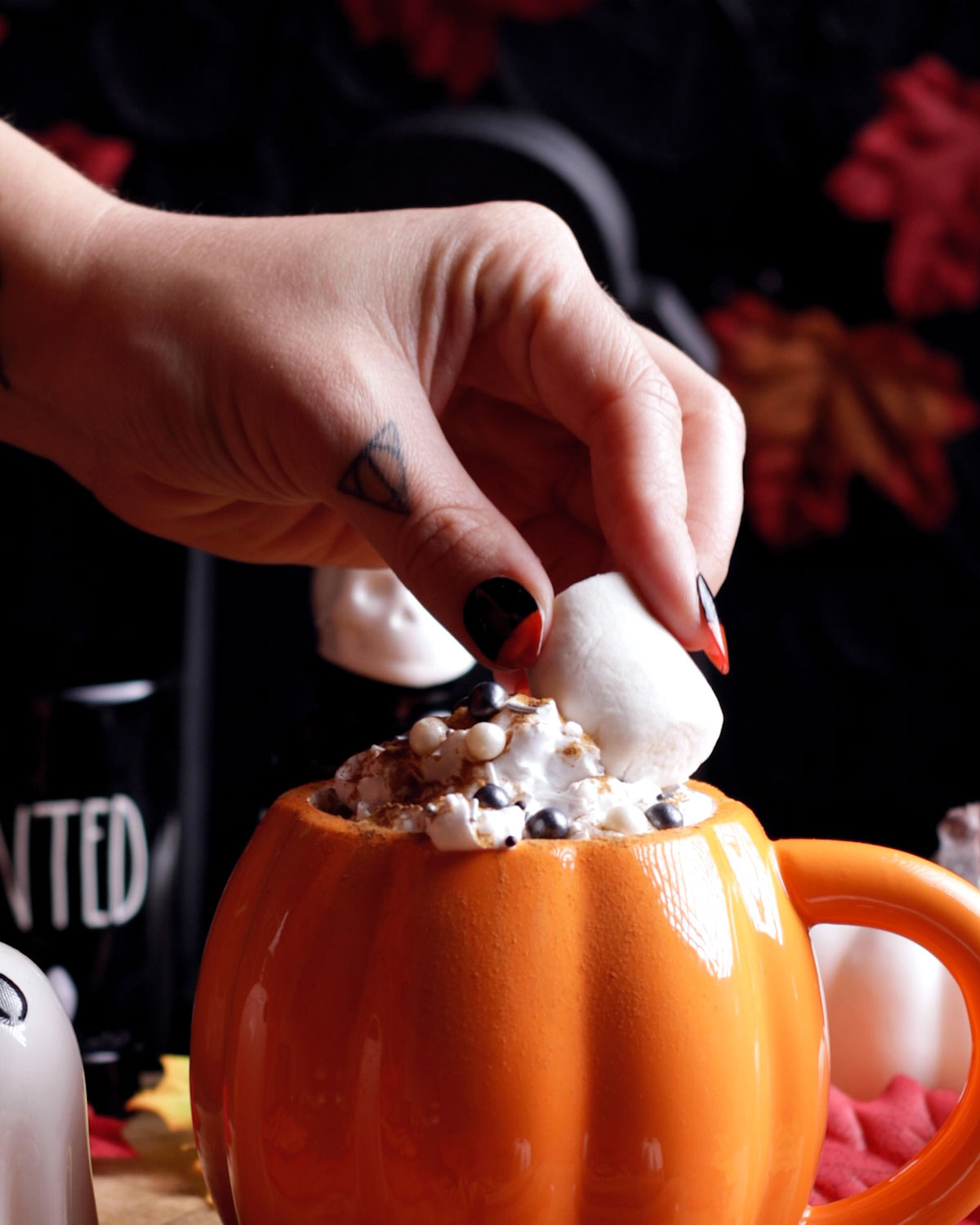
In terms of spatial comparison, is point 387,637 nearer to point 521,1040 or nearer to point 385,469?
point 385,469

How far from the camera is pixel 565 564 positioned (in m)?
0.70

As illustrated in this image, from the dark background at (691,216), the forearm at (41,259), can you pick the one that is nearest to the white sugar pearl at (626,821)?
the forearm at (41,259)

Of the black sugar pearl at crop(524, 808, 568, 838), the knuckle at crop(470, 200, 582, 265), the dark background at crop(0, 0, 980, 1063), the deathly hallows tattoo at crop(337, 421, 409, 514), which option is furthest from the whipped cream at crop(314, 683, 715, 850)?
the dark background at crop(0, 0, 980, 1063)

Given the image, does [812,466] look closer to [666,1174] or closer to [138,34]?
[138,34]

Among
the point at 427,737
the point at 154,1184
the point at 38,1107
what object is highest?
the point at 427,737

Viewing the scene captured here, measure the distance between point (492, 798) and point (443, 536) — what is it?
0.14 meters

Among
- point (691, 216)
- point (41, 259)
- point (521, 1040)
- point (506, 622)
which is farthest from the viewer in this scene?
point (691, 216)

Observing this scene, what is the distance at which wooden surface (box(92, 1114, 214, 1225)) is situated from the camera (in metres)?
0.51

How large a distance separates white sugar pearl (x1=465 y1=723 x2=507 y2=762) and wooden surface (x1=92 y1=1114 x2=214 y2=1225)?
245 millimetres

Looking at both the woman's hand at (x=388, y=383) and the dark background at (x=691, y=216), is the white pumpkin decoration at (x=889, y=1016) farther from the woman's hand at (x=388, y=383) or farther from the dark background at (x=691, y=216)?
the dark background at (x=691, y=216)

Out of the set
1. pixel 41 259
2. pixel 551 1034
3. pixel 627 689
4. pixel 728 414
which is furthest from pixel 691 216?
pixel 551 1034

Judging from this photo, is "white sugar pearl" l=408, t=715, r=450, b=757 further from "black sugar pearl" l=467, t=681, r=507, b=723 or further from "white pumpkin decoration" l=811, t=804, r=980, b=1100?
"white pumpkin decoration" l=811, t=804, r=980, b=1100

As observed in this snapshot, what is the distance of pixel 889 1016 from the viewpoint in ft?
1.97

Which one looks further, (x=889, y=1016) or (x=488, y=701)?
(x=889, y=1016)
